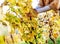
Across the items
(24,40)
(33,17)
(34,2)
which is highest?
(34,2)

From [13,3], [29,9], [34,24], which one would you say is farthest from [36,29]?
[13,3]

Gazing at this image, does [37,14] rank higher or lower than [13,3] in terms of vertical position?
lower

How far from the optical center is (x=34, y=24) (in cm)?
132

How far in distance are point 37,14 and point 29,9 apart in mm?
76

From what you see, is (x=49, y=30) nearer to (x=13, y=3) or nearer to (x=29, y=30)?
(x=29, y=30)

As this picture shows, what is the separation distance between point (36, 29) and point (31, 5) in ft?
0.63

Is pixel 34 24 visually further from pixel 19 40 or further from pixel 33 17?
pixel 19 40

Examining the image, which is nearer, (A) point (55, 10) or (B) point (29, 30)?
(B) point (29, 30)

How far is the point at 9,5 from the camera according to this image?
126 cm

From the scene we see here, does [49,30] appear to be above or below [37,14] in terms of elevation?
below

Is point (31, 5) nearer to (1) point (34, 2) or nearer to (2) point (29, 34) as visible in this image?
(1) point (34, 2)

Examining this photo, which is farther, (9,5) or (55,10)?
(55,10)

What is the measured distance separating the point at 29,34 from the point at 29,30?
0.10ft

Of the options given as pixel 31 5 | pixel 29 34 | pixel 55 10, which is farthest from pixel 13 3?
pixel 55 10
